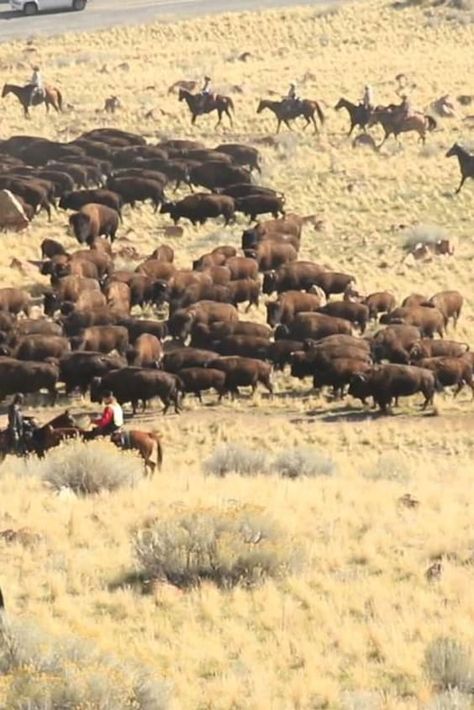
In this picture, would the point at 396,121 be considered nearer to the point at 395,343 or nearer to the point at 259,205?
the point at 259,205

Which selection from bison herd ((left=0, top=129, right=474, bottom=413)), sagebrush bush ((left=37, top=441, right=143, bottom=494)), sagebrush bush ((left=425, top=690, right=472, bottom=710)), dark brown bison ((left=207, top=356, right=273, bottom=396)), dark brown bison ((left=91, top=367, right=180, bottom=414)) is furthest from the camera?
dark brown bison ((left=207, top=356, right=273, bottom=396))

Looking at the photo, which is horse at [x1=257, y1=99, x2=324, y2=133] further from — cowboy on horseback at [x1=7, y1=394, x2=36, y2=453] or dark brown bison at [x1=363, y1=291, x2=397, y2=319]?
cowboy on horseback at [x1=7, y1=394, x2=36, y2=453]

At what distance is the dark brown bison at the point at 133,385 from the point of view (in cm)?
2361

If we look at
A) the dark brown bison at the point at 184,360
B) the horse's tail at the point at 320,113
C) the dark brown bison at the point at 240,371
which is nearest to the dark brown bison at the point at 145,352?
the dark brown bison at the point at 184,360

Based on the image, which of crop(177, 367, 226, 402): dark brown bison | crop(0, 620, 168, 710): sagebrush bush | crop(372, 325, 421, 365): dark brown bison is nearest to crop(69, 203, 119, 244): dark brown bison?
crop(372, 325, 421, 365): dark brown bison

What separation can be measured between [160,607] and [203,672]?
1.57m

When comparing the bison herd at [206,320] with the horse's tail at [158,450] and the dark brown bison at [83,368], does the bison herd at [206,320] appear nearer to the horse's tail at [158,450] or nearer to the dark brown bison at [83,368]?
the dark brown bison at [83,368]

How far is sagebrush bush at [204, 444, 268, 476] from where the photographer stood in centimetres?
2008

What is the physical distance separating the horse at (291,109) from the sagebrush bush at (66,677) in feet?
129

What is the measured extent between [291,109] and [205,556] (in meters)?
36.9

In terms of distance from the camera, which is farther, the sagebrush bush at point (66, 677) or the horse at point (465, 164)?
the horse at point (465, 164)

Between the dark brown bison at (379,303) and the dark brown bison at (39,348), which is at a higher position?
the dark brown bison at (39,348)

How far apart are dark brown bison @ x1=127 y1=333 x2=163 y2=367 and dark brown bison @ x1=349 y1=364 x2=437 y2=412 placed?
342 centimetres

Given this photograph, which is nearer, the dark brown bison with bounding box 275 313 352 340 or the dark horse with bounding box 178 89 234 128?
the dark brown bison with bounding box 275 313 352 340
